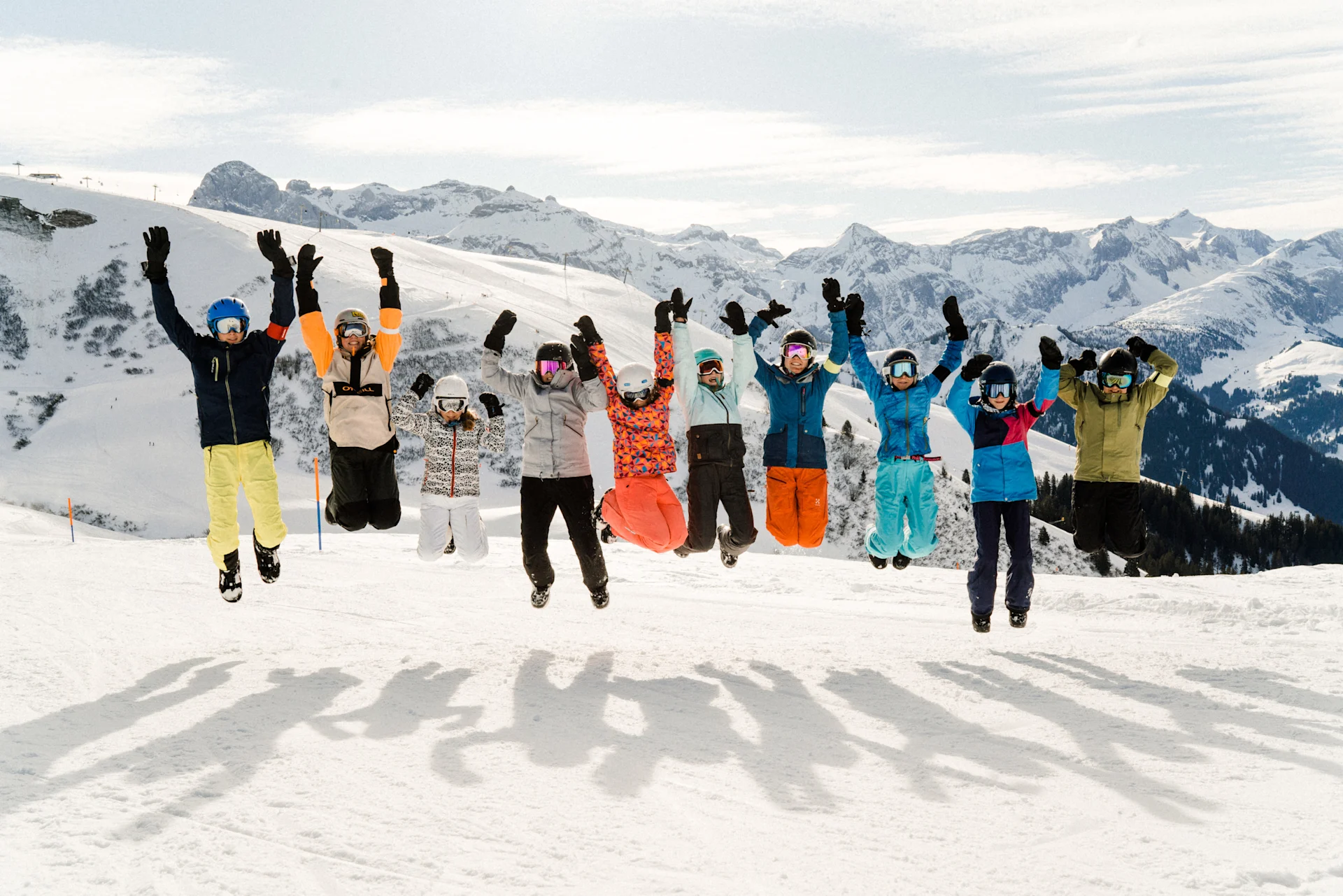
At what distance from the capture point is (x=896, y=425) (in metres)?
10.4

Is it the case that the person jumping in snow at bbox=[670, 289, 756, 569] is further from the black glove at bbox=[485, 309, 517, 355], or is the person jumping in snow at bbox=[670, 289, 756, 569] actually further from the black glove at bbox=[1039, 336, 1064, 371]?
the black glove at bbox=[1039, 336, 1064, 371]

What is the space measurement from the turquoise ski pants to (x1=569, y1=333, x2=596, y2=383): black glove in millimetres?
3686

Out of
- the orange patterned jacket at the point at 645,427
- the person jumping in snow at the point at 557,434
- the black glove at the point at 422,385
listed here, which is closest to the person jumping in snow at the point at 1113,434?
the orange patterned jacket at the point at 645,427

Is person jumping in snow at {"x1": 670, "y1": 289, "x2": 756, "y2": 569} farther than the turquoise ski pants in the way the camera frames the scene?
No

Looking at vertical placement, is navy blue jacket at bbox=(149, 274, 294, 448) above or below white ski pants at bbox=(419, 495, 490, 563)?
above

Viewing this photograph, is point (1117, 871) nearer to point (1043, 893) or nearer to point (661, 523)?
point (1043, 893)

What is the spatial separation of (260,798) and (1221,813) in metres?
6.20

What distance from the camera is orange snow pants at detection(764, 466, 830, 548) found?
413 inches

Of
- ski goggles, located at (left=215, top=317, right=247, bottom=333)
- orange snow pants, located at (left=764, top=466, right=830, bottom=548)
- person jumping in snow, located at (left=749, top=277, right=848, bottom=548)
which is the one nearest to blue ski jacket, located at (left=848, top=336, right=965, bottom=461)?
person jumping in snow, located at (left=749, top=277, right=848, bottom=548)

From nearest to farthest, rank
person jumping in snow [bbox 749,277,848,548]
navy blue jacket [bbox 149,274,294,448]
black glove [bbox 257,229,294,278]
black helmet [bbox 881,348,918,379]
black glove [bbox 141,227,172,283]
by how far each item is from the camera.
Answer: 1. black glove [bbox 141,227,172,283]
2. black glove [bbox 257,229,294,278]
3. navy blue jacket [bbox 149,274,294,448]
4. black helmet [bbox 881,348,918,379]
5. person jumping in snow [bbox 749,277,848,548]

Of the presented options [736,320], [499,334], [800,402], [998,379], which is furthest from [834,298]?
[499,334]

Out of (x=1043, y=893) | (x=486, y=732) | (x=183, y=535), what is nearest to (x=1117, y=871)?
(x=1043, y=893)

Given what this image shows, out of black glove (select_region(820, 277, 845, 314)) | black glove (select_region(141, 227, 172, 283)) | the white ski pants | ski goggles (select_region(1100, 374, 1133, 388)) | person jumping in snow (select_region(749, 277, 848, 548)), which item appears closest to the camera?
black glove (select_region(141, 227, 172, 283))

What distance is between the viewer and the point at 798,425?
415 inches
